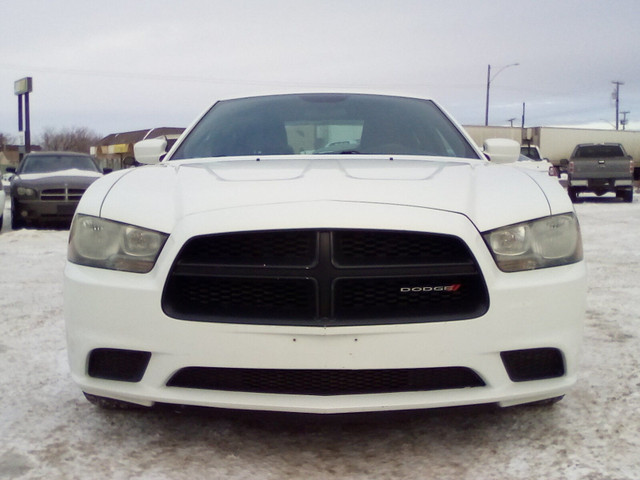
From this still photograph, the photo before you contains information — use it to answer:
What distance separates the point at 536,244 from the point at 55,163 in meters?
11.8

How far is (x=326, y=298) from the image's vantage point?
2271 millimetres

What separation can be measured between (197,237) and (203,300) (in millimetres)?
214

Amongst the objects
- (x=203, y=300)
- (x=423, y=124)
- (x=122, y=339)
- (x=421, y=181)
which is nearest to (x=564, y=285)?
(x=421, y=181)

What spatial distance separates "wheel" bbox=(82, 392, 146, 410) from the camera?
2.54 meters

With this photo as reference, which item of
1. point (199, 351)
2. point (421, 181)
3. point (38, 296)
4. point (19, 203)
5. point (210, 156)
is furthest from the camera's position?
point (19, 203)

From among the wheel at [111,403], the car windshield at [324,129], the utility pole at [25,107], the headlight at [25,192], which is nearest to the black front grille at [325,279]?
the wheel at [111,403]

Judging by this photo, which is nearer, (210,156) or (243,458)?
(243,458)

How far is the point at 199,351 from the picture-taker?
2281 mm

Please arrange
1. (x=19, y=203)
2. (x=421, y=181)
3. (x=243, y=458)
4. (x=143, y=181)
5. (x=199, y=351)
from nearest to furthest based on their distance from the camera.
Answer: (x=199, y=351) → (x=243, y=458) → (x=421, y=181) → (x=143, y=181) → (x=19, y=203)

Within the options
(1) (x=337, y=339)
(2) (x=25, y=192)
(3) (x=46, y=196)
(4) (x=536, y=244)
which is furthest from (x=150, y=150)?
(2) (x=25, y=192)

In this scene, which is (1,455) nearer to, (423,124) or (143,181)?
(143,181)

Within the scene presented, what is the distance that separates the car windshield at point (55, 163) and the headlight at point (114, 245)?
35.1ft

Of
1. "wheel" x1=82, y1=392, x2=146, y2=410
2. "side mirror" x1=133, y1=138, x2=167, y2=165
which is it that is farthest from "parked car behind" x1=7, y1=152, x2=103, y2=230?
"wheel" x1=82, y1=392, x2=146, y2=410

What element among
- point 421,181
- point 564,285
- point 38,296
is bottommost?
point 38,296
